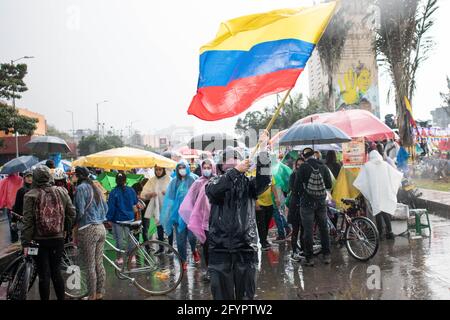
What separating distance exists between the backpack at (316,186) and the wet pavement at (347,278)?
1.10m

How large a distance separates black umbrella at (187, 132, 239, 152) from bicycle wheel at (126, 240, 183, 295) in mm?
6111

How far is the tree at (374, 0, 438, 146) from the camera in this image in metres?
17.1

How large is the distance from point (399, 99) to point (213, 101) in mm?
14311

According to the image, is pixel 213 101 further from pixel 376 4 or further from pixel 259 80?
pixel 376 4

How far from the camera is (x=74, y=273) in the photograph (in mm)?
6355

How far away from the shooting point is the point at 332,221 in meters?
8.38

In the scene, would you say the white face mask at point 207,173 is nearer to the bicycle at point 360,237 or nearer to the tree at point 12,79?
the bicycle at point 360,237

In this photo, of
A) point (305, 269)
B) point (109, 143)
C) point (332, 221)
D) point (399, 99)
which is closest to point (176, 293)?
point (305, 269)

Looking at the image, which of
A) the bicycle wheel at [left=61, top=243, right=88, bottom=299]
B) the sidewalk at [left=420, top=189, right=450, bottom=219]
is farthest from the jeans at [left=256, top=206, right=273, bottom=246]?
the sidewalk at [left=420, top=189, right=450, bottom=219]

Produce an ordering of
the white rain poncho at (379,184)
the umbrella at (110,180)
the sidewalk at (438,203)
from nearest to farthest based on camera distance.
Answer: the white rain poncho at (379,184)
the sidewalk at (438,203)
the umbrella at (110,180)

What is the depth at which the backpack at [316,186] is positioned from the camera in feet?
23.1

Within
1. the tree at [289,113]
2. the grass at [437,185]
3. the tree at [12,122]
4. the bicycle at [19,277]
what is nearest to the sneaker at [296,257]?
the bicycle at [19,277]

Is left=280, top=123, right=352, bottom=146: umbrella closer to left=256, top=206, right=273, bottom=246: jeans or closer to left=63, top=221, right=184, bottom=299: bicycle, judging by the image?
left=256, top=206, right=273, bottom=246: jeans
